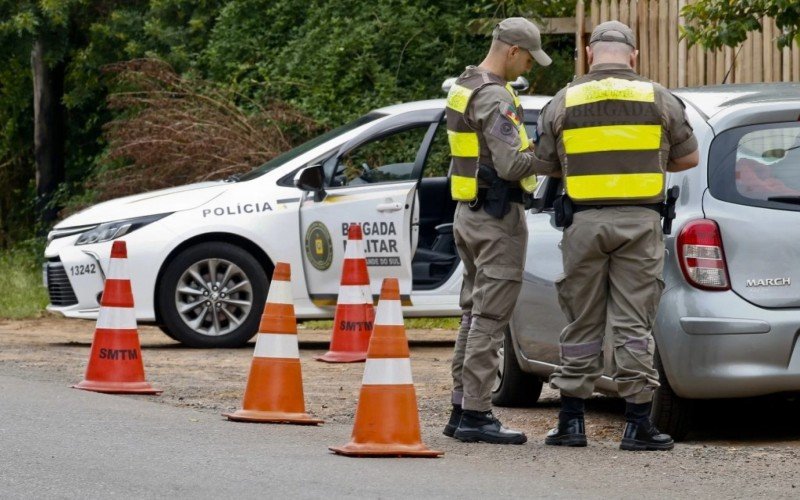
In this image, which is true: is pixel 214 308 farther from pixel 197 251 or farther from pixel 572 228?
pixel 572 228

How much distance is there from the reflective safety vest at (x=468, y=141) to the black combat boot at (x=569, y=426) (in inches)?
37.0

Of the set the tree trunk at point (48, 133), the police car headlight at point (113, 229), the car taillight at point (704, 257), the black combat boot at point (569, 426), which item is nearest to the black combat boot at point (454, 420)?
the black combat boot at point (569, 426)

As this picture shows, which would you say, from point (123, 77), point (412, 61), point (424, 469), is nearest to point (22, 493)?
point (424, 469)

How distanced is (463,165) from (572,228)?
589mm

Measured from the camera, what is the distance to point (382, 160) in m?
13.7

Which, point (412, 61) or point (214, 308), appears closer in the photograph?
point (214, 308)

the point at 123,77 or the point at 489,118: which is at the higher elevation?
the point at 123,77

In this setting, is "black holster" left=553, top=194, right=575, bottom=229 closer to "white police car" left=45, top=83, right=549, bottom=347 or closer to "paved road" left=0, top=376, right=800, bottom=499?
"paved road" left=0, top=376, right=800, bottom=499

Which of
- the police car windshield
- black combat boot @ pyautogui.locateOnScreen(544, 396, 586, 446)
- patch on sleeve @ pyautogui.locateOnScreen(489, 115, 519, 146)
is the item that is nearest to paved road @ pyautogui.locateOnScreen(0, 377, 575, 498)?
black combat boot @ pyautogui.locateOnScreen(544, 396, 586, 446)

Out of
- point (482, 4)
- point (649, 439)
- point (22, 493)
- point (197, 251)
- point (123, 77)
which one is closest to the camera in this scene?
point (22, 493)

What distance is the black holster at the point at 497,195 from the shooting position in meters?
7.18

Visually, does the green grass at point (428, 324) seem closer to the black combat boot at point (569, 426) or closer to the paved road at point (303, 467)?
the paved road at point (303, 467)

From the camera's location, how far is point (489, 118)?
712cm

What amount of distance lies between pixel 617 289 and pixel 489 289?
0.56 metres
